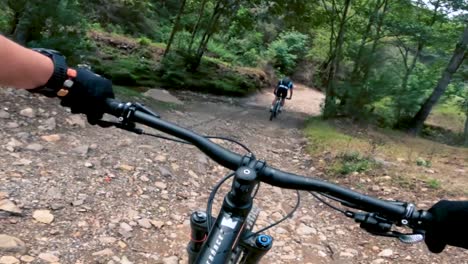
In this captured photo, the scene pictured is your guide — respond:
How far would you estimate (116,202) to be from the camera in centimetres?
437

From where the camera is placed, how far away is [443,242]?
1337mm

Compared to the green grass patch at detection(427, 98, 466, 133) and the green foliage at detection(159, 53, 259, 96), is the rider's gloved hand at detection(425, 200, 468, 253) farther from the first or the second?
the green grass patch at detection(427, 98, 466, 133)

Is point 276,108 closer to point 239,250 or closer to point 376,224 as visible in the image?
point 239,250

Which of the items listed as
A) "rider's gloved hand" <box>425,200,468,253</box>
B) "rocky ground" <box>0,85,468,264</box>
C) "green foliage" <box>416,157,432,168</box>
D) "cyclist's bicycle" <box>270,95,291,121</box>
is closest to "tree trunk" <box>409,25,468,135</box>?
"cyclist's bicycle" <box>270,95,291,121</box>

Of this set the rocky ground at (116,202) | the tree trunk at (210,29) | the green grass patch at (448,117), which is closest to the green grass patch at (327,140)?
the rocky ground at (116,202)

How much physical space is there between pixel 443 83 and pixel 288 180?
46.7ft

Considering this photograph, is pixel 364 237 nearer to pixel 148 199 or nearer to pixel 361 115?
pixel 148 199

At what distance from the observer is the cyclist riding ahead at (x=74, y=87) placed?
1303mm

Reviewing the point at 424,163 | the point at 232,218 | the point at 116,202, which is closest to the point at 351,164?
the point at 424,163

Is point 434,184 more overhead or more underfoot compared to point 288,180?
more underfoot

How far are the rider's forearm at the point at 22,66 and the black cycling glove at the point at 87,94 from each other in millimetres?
96

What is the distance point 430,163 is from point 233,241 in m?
7.83

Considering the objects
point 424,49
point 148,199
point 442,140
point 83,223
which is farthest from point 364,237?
point 424,49

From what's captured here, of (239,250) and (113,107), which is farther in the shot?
(239,250)
